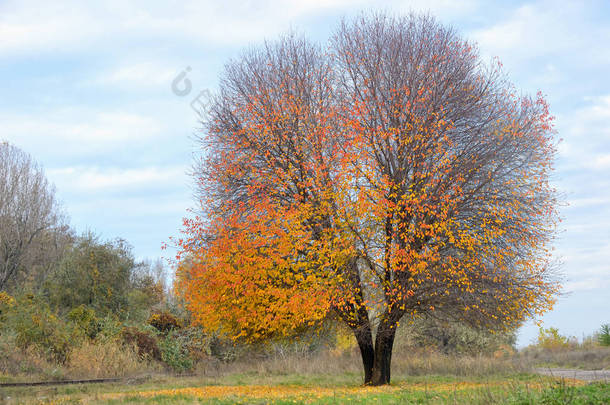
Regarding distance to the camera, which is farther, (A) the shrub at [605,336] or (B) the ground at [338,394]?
(A) the shrub at [605,336]

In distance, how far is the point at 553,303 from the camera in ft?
58.1

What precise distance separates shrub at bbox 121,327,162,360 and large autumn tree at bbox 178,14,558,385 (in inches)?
295

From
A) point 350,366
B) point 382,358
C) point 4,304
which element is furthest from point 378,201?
point 4,304

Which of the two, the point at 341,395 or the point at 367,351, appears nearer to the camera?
the point at 341,395

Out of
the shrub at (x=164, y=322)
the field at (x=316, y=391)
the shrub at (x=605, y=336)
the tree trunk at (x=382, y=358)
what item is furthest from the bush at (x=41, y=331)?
the shrub at (x=605, y=336)

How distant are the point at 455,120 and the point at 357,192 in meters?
4.49

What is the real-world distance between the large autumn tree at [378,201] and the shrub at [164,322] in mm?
11022

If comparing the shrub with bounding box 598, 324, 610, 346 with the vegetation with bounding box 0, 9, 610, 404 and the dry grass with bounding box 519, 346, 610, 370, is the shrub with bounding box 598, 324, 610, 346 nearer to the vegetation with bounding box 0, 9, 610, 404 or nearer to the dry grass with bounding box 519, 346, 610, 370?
the dry grass with bounding box 519, 346, 610, 370

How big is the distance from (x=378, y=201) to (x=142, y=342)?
15.1 metres

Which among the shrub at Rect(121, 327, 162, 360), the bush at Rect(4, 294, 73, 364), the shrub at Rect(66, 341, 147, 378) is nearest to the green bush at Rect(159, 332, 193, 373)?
the shrub at Rect(121, 327, 162, 360)

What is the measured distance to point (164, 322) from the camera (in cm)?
2984

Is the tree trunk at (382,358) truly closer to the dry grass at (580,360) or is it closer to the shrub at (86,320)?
the dry grass at (580,360)

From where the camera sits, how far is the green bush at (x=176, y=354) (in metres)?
26.4

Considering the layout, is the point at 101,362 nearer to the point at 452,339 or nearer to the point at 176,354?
the point at 176,354
